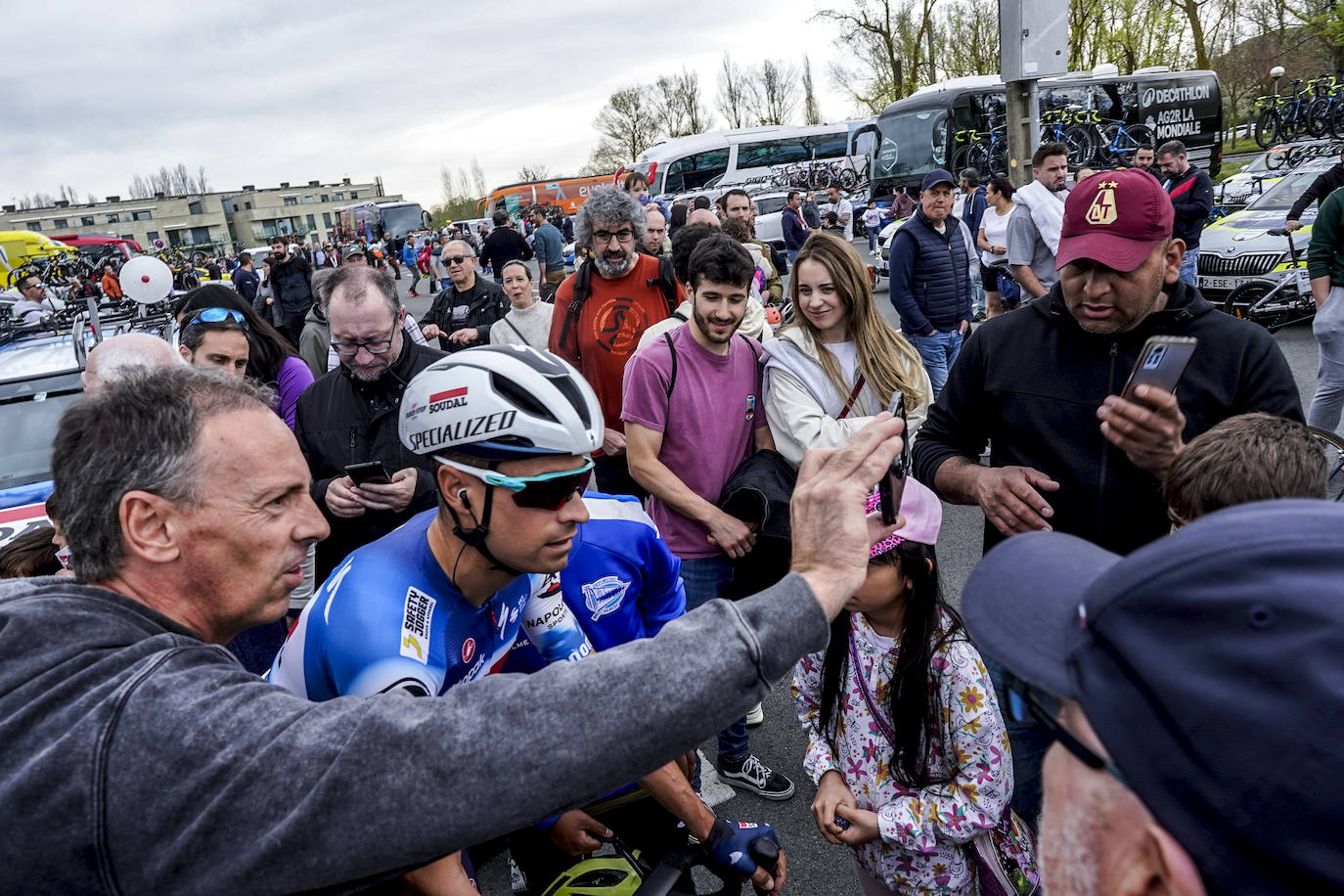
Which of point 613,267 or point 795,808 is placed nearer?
point 795,808

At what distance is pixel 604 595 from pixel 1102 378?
59.4 inches

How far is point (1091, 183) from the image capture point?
2.36 metres

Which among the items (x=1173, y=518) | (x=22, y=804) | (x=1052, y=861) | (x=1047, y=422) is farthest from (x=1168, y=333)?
(x=22, y=804)

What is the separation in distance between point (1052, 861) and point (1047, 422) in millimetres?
1752

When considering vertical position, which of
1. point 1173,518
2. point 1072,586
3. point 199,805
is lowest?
point 1173,518

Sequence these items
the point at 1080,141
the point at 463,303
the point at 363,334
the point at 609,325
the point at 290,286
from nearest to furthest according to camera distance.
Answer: the point at 363,334, the point at 609,325, the point at 463,303, the point at 290,286, the point at 1080,141

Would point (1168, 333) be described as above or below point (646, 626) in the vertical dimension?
above

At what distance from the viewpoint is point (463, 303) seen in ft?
22.4

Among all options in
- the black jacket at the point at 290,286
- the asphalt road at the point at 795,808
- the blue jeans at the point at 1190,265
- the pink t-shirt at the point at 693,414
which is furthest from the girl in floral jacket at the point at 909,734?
the black jacket at the point at 290,286

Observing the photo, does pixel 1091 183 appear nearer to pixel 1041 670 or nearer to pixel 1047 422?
pixel 1047 422

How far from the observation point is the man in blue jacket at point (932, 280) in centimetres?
623

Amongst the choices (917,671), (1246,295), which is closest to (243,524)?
(917,671)

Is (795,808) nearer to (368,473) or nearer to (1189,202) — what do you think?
(368,473)

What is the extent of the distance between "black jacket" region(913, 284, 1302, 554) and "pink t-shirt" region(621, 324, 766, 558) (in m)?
1.04
